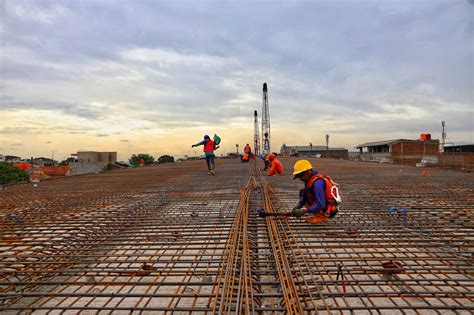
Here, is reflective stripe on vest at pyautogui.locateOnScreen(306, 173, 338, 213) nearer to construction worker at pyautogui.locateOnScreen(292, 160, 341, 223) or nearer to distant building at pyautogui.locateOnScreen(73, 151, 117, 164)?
construction worker at pyautogui.locateOnScreen(292, 160, 341, 223)

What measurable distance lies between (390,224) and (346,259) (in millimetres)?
1735

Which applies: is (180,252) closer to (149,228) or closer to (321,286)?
(149,228)

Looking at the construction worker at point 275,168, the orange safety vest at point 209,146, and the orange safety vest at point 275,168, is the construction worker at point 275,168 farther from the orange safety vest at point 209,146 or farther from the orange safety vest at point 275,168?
the orange safety vest at point 209,146

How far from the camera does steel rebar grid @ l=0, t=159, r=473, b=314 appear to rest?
86.4 inches

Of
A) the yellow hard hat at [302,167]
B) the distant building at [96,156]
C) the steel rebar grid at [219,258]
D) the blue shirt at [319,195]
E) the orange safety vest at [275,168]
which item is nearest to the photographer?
the steel rebar grid at [219,258]

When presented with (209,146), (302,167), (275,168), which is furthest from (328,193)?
(209,146)

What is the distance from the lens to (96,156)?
36.2 m

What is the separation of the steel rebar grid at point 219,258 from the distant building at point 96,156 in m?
29.2

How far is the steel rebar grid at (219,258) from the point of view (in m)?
2.20

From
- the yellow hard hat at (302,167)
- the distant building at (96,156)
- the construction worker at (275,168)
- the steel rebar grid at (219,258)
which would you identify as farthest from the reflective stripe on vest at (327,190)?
the distant building at (96,156)

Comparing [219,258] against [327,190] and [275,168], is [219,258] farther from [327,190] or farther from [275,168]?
[275,168]

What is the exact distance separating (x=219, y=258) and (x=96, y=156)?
38.1 m

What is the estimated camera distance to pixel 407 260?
108 inches

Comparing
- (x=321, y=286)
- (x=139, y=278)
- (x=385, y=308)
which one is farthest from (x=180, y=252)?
(x=385, y=308)
